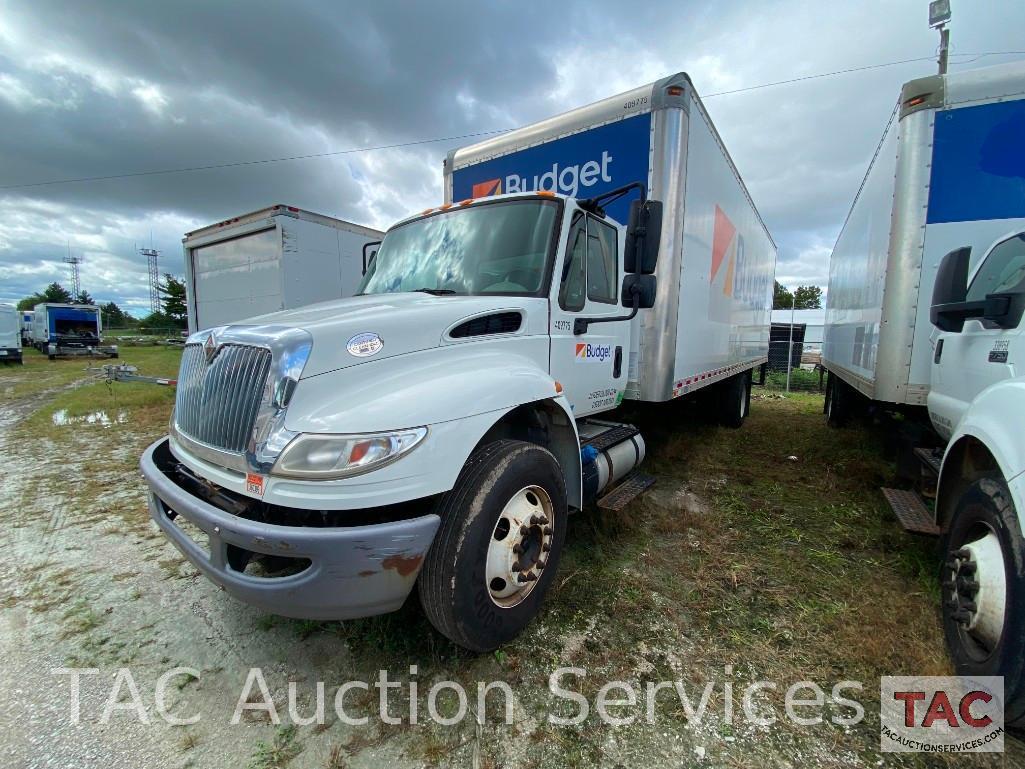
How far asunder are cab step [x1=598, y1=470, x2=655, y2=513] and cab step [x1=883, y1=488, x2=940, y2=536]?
174cm

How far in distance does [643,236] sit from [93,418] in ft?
34.5

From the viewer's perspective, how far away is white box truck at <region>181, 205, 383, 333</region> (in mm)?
7164

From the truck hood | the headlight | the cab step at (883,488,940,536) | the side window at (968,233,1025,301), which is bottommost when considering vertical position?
the cab step at (883,488,940,536)

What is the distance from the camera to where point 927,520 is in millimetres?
3205

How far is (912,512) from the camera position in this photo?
3373 mm

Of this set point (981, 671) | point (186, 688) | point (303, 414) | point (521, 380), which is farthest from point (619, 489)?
point (186, 688)

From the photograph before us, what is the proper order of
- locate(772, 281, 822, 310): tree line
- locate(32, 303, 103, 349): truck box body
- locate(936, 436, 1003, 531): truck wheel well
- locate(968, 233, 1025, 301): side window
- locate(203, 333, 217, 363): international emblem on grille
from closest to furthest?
locate(203, 333, 217, 363): international emblem on grille, locate(936, 436, 1003, 531): truck wheel well, locate(968, 233, 1025, 301): side window, locate(32, 303, 103, 349): truck box body, locate(772, 281, 822, 310): tree line

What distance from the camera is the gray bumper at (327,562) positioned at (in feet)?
5.80

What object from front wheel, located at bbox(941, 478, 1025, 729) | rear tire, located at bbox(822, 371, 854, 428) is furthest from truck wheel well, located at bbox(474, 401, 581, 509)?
rear tire, located at bbox(822, 371, 854, 428)

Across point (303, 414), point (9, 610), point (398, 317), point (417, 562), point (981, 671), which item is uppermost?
point (398, 317)

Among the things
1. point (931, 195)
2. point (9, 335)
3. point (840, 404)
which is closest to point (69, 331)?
point (9, 335)

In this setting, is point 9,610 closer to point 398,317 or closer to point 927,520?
point 398,317

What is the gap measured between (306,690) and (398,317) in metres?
1.86

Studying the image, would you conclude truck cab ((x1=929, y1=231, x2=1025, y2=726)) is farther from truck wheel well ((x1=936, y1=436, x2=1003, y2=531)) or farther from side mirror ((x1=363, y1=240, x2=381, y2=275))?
side mirror ((x1=363, y1=240, x2=381, y2=275))
